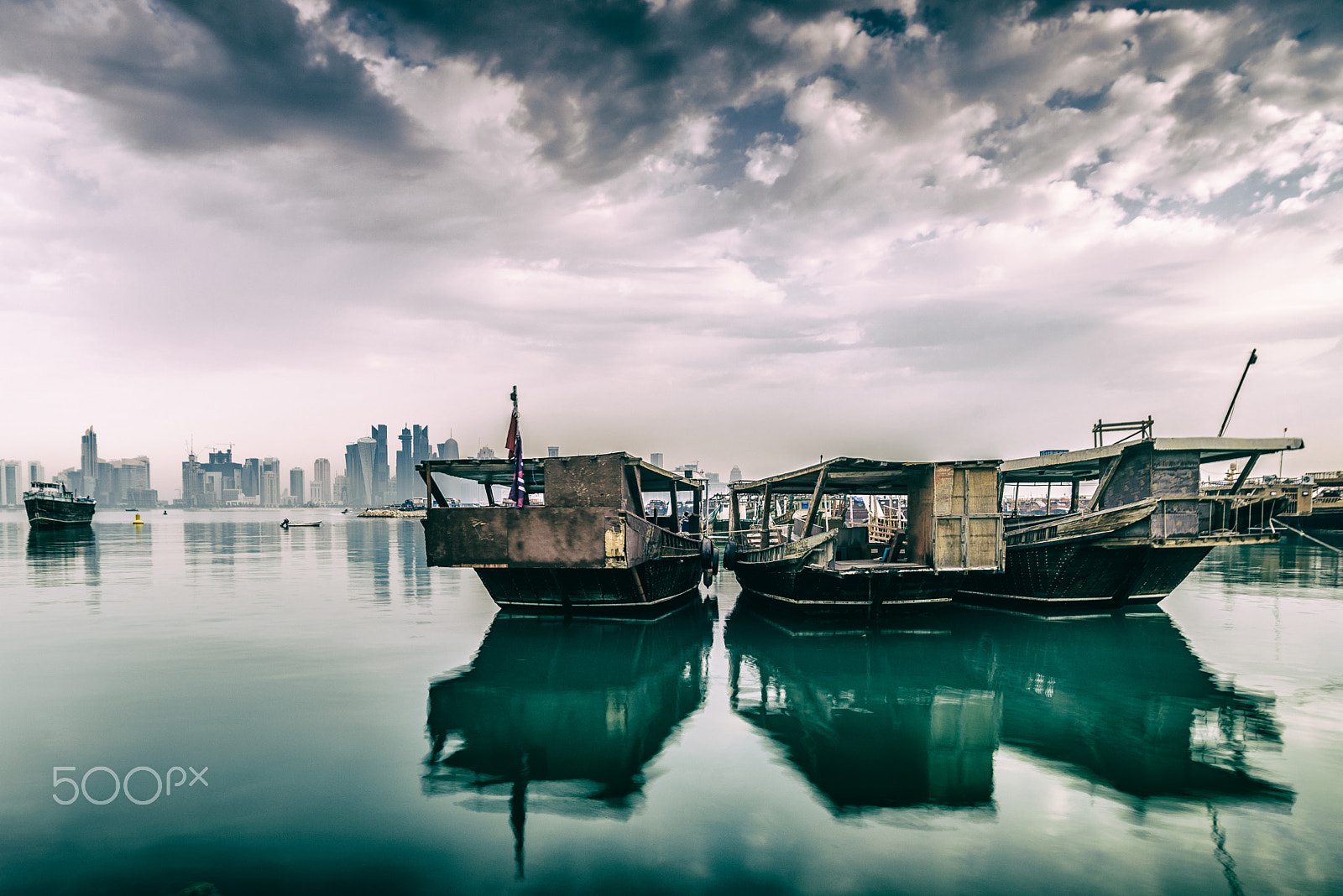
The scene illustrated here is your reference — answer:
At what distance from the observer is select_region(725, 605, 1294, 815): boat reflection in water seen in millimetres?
8484

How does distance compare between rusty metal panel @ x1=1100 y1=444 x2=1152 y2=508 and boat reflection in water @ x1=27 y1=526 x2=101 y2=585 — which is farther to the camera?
boat reflection in water @ x1=27 y1=526 x2=101 y2=585

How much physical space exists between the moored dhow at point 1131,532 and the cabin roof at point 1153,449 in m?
0.03

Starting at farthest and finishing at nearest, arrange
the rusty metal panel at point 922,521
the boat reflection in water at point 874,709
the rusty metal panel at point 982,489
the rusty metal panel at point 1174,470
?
1. the rusty metal panel at point 1174,470
2. the rusty metal panel at point 922,521
3. the rusty metal panel at point 982,489
4. the boat reflection in water at point 874,709

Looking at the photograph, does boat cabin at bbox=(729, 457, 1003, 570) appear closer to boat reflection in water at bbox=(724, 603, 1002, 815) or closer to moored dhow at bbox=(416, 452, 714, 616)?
boat reflection in water at bbox=(724, 603, 1002, 815)

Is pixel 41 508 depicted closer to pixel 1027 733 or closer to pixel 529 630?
pixel 529 630

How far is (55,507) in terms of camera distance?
63438 mm

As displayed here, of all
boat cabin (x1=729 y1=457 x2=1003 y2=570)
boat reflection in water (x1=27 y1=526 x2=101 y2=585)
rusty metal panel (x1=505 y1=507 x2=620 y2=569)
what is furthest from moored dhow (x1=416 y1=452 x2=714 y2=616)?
boat reflection in water (x1=27 y1=526 x2=101 y2=585)

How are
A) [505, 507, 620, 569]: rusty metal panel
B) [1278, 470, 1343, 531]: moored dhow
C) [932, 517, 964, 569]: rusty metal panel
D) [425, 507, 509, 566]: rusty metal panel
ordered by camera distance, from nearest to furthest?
[505, 507, 620, 569]: rusty metal panel
[425, 507, 509, 566]: rusty metal panel
[932, 517, 964, 569]: rusty metal panel
[1278, 470, 1343, 531]: moored dhow

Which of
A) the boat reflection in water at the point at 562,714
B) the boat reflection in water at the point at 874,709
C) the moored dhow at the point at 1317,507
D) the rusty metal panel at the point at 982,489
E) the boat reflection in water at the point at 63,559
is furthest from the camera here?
the moored dhow at the point at 1317,507

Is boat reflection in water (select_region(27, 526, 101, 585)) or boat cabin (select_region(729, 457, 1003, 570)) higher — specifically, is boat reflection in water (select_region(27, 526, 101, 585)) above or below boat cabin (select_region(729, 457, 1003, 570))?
below

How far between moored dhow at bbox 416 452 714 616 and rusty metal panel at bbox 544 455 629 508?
0.02 m

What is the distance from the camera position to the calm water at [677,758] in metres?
6.49

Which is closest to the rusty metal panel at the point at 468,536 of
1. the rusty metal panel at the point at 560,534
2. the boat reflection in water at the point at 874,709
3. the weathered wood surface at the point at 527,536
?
the weathered wood surface at the point at 527,536

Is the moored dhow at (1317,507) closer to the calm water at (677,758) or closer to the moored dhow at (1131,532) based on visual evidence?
the calm water at (677,758)
